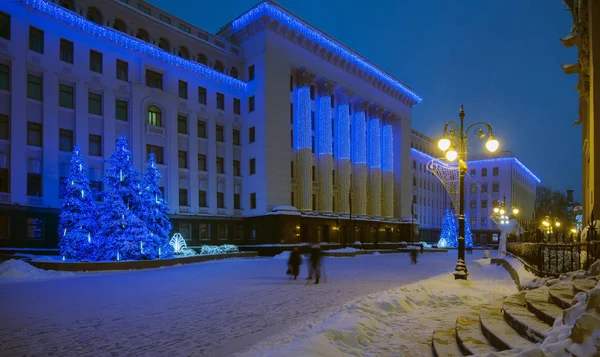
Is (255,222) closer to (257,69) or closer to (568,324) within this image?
(257,69)

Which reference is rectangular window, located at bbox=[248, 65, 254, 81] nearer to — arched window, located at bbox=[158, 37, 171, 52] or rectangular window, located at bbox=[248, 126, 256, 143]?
rectangular window, located at bbox=[248, 126, 256, 143]

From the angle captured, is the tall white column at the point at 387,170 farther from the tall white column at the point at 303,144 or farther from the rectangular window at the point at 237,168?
the rectangular window at the point at 237,168

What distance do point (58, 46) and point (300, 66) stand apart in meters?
24.4

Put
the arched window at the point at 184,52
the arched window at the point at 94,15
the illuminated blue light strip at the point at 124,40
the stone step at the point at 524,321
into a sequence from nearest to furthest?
the stone step at the point at 524,321
the illuminated blue light strip at the point at 124,40
the arched window at the point at 94,15
the arched window at the point at 184,52

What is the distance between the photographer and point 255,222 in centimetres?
4341

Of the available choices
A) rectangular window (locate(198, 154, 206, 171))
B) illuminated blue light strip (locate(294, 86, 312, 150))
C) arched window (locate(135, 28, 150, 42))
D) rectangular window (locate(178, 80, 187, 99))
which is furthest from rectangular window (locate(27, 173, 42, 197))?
illuminated blue light strip (locate(294, 86, 312, 150))

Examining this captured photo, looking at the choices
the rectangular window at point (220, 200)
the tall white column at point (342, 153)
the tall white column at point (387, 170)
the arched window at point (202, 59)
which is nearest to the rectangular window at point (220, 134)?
the rectangular window at point (220, 200)

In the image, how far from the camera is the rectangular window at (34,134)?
30234 millimetres

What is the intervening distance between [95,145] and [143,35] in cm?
1177

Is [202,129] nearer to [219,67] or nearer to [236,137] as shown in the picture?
[236,137]

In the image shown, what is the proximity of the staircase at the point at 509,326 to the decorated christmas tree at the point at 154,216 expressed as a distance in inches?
915

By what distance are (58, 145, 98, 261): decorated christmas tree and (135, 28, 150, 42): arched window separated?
1542 centimetres

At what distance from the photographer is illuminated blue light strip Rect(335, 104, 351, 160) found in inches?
2068

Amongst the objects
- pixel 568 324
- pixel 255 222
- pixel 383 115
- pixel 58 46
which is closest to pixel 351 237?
pixel 255 222
